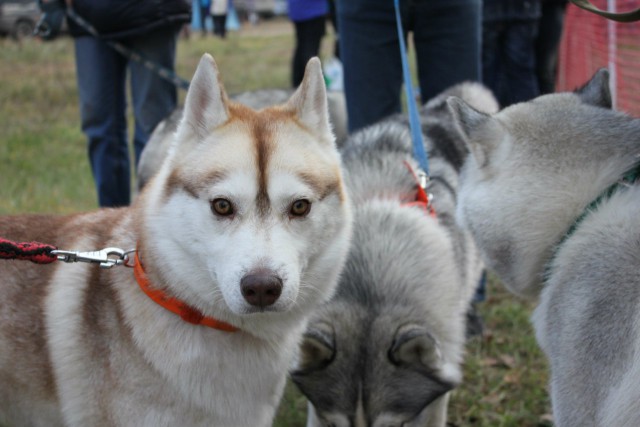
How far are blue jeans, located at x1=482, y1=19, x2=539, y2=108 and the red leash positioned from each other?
5001 mm

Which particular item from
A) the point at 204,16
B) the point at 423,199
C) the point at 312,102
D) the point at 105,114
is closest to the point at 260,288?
the point at 312,102

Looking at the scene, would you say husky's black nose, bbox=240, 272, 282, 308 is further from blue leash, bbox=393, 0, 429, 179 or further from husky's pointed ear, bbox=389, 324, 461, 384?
blue leash, bbox=393, 0, 429, 179

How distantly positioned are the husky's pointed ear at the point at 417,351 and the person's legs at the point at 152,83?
2731mm

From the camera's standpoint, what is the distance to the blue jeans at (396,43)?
394cm

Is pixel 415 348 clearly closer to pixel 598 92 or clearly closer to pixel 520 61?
pixel 598 92

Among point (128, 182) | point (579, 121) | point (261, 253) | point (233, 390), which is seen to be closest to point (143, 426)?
point (233, 390)

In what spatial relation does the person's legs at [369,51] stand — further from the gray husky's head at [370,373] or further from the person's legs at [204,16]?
the person's legs at [204,16]

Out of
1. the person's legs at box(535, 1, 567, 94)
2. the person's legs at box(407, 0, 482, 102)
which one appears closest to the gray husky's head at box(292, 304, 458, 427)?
the person's legs at box(407, 0, 482, 102)

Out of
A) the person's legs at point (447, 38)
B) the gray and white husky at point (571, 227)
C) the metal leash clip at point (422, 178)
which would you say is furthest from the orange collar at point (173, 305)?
the person's legs at point (447, 38)

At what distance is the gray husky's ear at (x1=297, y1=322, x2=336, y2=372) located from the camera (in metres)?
2.66

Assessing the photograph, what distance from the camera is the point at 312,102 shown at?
7.82 feet

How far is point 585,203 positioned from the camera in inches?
88.0

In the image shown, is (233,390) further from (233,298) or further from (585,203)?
(585,203)

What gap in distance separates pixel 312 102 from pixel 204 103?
0.36m
